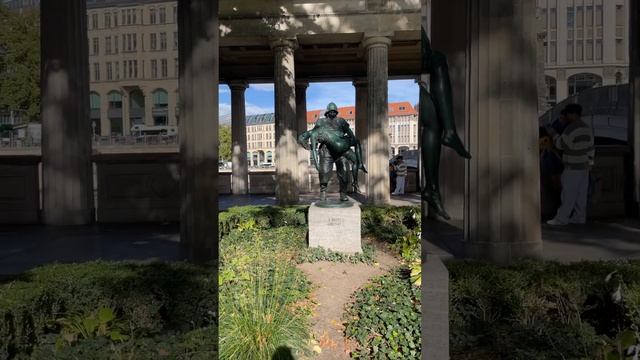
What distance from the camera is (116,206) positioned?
34.4 ft

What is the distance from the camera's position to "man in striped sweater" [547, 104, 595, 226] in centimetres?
777

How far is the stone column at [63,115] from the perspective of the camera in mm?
9188

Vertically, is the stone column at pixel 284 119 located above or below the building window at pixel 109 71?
below

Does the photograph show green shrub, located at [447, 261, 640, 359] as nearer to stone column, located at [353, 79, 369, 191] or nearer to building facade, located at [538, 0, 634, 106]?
stone column, located at [353, 79, 369, 191]

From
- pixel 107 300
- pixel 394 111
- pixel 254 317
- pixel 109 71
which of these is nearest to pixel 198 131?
pixel 107 300

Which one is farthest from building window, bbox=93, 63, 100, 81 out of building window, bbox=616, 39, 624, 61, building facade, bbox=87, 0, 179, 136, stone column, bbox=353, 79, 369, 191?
building window, bbox=616, 39, 624, 61

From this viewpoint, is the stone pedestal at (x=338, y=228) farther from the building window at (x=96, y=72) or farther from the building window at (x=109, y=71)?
the building window at (x=96, y=72)

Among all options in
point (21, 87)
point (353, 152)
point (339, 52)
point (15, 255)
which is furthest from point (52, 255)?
point (21, 87)

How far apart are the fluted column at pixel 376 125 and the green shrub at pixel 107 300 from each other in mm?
13014

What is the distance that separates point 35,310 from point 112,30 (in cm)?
3113

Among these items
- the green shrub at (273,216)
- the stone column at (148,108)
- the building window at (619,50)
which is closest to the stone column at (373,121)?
the green shrub at (273,216)

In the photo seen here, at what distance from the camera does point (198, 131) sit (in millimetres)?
4305

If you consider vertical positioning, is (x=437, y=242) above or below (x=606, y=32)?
below

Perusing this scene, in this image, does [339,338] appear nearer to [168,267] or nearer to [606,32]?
[168,267]
